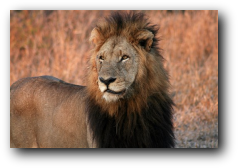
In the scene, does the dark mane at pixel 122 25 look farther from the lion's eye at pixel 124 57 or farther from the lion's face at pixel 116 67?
the lion's eye at pixel 124 57

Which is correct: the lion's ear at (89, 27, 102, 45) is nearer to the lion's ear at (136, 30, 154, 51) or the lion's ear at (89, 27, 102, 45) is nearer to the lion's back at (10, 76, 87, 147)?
the lion's ear at (136, 30, 154, 51)

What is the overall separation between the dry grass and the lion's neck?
2.61 m

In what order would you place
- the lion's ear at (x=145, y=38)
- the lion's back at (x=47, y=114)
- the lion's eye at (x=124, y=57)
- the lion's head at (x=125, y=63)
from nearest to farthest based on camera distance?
the lion's head at (x=125, y=63), the lion's eye at (x=124, y=57), the lion's ear at (x=145, y=38), the lion's back at (x=47, y=114)

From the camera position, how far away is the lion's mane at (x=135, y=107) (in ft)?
13.5

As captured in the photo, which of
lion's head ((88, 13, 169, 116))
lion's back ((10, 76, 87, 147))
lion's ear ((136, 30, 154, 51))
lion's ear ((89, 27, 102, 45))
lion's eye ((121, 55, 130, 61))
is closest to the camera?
lion's head ((88, 13, 169, 116))

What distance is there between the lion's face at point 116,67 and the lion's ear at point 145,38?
0.42 feet

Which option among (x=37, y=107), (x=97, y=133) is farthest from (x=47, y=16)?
(x=97, y=133)

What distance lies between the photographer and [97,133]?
421cm

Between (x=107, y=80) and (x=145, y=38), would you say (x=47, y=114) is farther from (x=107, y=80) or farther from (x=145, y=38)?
→ (x=145, y=38)

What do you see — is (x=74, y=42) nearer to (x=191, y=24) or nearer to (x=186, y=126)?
(x=191, y=24)

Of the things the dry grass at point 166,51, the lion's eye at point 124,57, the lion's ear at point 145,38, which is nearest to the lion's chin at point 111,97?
the lion's eye at point 124,57

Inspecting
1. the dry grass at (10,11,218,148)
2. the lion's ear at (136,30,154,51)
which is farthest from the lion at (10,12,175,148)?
the dry grass at (10,11,218,148)

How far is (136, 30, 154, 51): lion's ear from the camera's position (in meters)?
4.20

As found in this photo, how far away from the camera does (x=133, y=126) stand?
4.12 m
